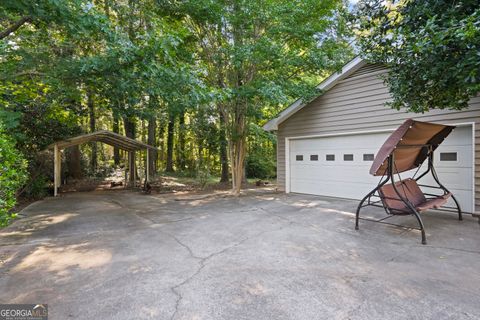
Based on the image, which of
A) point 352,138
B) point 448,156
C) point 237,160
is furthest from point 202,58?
point 448,156

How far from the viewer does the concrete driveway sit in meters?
2.19

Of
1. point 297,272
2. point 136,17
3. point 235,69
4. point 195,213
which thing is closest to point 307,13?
point 235,69

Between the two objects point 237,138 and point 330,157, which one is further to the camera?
point 237,138

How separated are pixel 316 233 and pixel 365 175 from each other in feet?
11.3

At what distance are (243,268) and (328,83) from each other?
20.6 feet

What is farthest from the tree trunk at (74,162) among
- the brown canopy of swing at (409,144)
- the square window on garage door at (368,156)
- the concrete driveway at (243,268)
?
the brown canopy of swing at (409,144)

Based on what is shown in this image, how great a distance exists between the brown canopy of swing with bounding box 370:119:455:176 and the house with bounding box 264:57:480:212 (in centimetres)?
95

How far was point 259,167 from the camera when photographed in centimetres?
1523

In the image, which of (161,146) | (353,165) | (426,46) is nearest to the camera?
(426,46)

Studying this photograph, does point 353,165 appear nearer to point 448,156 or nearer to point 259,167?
point 448,156

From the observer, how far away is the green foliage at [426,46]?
2945 millimetres

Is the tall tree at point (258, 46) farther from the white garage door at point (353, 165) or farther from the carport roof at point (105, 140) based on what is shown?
the carport roof at point (105, 140)

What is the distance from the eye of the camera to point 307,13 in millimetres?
7379

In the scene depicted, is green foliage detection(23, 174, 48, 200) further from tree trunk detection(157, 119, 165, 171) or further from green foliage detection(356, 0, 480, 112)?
tree trunk detection(157, 119, 165, 171)
